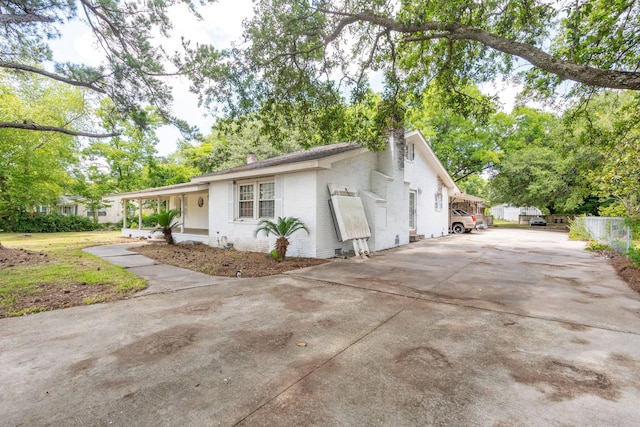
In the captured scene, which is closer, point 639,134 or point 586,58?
point 586,58

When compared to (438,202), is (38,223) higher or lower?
lower

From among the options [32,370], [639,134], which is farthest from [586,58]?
[32,370]

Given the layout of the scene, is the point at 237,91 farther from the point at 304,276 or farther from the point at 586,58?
the point at 586,58

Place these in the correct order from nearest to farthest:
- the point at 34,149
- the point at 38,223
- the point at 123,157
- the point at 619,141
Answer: the point at 619,141
the point at 34,149
the point at 38,223
the point at 123,157

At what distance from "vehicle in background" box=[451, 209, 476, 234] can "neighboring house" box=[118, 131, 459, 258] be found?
24.5ft

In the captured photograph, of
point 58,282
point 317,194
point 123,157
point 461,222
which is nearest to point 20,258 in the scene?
point 58,282

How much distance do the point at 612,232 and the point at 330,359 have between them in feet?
43.1

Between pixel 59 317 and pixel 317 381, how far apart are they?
4106mm

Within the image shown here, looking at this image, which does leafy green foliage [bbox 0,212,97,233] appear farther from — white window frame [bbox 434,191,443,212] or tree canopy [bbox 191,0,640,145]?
white window frame [bbox 434,191,443,212]

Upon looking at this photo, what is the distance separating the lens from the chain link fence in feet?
29.7

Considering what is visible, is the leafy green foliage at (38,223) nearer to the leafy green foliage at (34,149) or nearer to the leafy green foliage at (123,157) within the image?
the leafy green foliage at (34,149)

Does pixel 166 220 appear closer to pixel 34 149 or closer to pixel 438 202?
pixel 438 202

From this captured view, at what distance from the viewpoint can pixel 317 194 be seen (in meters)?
8.46

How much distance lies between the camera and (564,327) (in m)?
3.64
